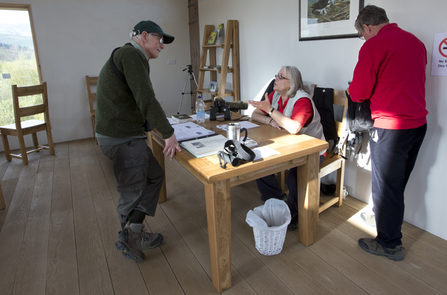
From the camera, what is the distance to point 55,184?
3012 millimetres

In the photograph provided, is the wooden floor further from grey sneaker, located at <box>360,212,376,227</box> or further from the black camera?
the black camera

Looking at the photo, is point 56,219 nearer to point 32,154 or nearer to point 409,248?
point 32,154

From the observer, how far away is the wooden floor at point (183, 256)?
1.62 metres

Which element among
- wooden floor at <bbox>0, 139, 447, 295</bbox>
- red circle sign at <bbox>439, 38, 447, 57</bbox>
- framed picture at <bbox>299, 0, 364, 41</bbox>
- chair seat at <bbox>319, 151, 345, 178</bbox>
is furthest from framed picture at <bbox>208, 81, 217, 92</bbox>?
red circle sign at <bbox>439, 38, 447, 57</bbox>

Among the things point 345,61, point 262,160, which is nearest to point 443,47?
point 345,61

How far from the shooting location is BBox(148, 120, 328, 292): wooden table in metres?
1.43

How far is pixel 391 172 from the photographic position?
1.70m

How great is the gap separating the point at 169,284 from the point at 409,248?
1512mm

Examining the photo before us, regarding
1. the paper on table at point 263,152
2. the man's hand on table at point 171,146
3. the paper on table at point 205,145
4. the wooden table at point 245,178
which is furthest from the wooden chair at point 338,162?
the man's hand on table at point 171,146

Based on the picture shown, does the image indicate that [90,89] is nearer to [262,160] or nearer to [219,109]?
[219,109]

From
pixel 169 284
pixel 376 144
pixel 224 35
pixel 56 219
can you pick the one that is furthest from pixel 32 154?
pixel 376 144

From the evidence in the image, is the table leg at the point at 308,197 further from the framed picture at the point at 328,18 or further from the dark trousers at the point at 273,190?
the framed picture at the point at 328,18

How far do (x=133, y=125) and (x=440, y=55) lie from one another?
186cm

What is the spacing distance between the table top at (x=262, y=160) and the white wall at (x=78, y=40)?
3.21 meters
